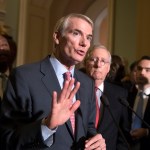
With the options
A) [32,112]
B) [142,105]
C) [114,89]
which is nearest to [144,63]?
[142,105]

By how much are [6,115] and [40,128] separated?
177 mm

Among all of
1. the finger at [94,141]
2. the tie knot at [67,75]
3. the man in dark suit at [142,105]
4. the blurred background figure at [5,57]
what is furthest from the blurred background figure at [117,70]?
the finger at [94,141]

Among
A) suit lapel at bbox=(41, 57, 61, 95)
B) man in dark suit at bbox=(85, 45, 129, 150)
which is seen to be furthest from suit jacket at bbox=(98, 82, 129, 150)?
suit lapel at bbox=(41, 57, 61, 95)

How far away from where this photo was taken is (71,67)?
1623 mm

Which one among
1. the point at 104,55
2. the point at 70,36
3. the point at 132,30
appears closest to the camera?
Result: the point at 70,36

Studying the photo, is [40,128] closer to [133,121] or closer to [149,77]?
[133,121]

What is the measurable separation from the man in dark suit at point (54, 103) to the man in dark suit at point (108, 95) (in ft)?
1.74

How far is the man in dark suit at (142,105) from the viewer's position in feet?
7.68

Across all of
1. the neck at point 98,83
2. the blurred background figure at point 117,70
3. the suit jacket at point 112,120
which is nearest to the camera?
the suit jacket at point 112,120

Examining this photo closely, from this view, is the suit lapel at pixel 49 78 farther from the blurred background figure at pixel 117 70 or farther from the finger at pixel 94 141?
the blurred background figure at pixel 117 70

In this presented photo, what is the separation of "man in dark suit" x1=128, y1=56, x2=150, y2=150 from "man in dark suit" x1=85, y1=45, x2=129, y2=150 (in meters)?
0.10

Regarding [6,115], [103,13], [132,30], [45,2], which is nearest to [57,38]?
[6,115]

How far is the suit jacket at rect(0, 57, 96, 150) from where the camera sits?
1344 millimetres

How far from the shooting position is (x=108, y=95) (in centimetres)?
230
